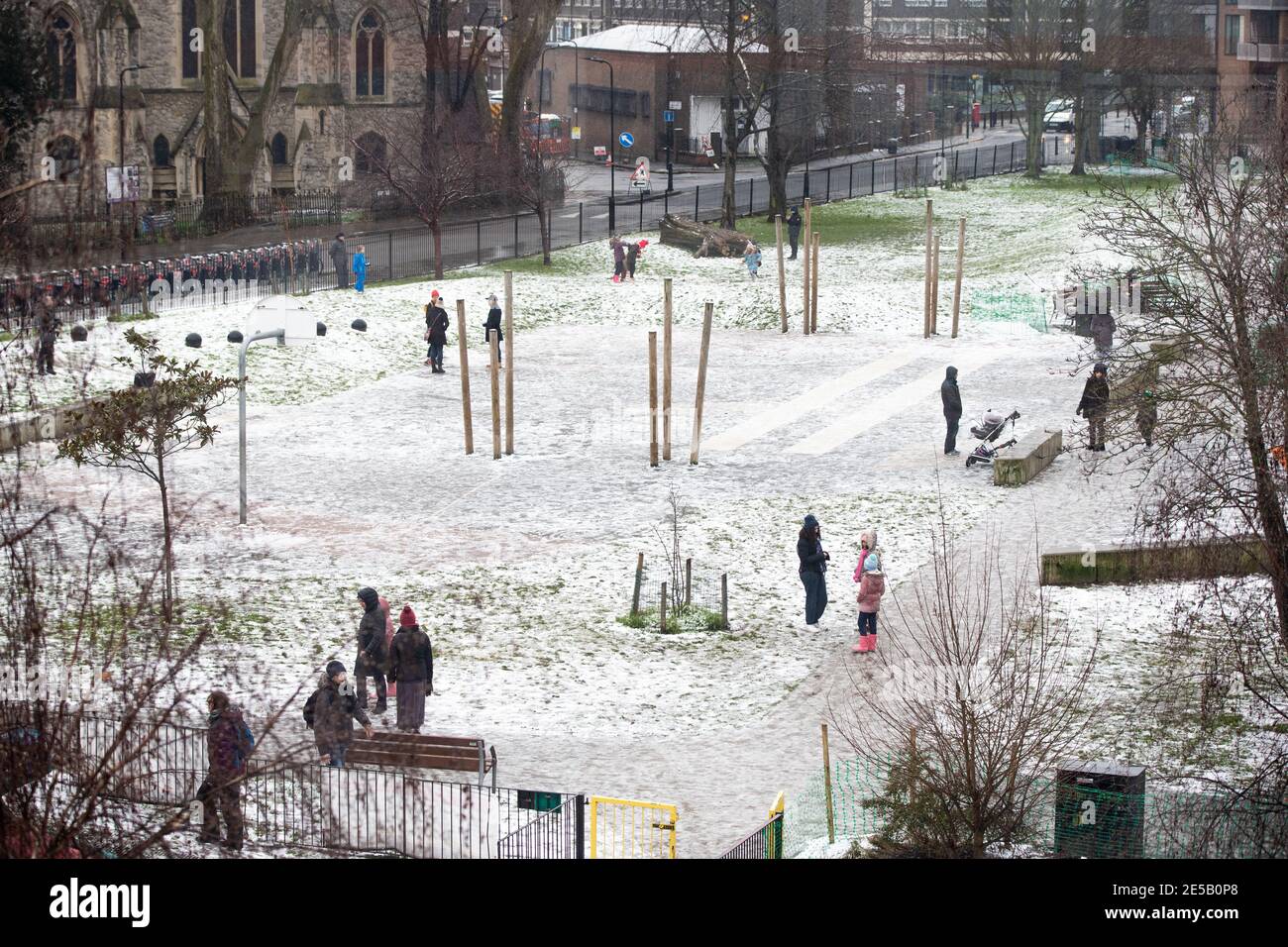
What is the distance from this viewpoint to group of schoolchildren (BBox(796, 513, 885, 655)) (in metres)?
19.8

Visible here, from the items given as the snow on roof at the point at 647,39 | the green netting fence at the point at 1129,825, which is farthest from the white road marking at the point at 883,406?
the snow on roof at the point at 647,39

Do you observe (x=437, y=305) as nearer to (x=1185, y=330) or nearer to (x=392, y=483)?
(x=392, y=483)

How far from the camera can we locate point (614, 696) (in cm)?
1864

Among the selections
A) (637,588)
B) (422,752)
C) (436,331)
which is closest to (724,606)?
(637,588)

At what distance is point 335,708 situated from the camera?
603 inches

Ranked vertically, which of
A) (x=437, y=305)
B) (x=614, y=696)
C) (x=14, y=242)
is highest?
(x=14, y=242)

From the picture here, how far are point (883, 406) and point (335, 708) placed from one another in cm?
1904

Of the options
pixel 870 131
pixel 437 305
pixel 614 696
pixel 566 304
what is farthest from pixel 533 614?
pixel 870 131

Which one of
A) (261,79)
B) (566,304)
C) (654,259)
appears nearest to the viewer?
(566,304)

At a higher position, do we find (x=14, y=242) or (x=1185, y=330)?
(x=14, y=242)

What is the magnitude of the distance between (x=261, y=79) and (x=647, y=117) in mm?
17854

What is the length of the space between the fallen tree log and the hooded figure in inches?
1284

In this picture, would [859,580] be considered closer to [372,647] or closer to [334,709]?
[372,647]

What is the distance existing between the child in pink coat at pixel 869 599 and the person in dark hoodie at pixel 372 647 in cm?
520
